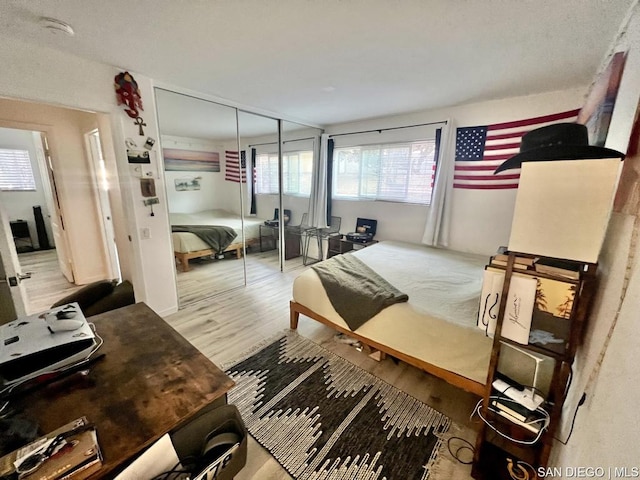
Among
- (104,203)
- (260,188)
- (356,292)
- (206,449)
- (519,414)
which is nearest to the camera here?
(206,449)

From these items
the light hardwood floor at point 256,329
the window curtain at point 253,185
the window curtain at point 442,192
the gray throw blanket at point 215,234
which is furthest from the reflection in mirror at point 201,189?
the window curtain at point 442,192

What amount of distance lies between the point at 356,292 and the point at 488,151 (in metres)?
2.57

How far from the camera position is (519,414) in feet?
3.98

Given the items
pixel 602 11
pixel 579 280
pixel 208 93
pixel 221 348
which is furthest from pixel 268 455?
pixel 208 93

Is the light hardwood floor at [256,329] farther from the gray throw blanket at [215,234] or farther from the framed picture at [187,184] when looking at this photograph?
the framed picture at [187,184]

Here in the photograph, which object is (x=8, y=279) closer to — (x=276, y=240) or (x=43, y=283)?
(x=43, y=283)

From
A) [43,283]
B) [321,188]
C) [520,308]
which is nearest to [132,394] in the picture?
[520,308]

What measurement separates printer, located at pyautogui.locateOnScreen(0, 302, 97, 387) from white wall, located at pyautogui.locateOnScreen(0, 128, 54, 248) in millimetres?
5930

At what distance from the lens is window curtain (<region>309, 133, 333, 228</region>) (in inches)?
178

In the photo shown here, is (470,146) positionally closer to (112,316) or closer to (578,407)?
(578,407)

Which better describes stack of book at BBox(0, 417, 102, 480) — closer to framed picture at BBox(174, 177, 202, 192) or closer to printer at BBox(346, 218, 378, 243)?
framed picture at BBox(174, 177, 202, 192)

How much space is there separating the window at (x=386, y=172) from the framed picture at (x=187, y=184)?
7.67 feet

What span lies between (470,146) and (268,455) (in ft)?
12.4

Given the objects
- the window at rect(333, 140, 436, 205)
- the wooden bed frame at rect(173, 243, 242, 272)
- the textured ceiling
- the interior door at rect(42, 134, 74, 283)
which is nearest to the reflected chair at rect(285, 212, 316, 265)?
the window at rect(333, 140, 436, 205)
